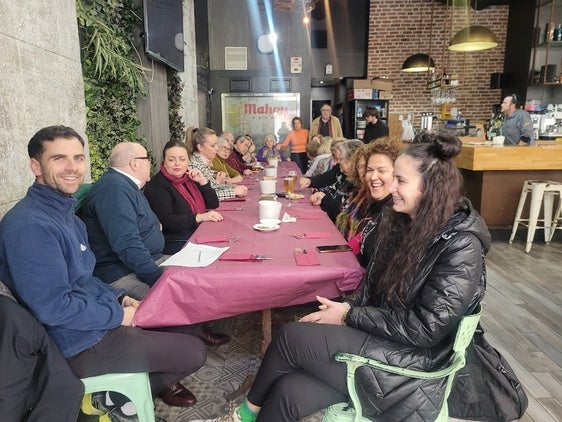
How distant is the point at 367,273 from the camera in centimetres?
159

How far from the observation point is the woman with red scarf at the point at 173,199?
2.61 metres

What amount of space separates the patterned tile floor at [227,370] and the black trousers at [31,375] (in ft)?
2.35

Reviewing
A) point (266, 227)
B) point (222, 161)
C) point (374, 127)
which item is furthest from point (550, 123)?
point (266, 227)

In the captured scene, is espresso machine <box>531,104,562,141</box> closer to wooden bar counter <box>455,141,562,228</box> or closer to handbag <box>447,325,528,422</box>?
wooden bar counter <box>455,141,562,228</box>

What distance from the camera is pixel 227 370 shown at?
2234 mm

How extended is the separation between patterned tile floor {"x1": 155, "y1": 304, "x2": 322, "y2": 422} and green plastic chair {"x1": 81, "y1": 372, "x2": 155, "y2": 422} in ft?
1.56

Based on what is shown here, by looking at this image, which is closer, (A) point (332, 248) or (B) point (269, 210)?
(A) point (332, 248)

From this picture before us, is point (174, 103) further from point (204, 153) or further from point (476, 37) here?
point (476, 37)

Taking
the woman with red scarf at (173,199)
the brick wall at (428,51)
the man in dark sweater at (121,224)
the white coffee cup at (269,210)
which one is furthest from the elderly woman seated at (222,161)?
the brick wall at (428,51)

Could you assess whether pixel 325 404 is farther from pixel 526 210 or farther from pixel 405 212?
pixel 526 210

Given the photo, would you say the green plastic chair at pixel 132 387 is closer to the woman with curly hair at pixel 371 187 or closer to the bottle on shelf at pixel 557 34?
the woman with curly hair at pixel 371 187

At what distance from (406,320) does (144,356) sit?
91 centimetres

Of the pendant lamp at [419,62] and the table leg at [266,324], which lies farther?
the pendant lamp at [419,62]

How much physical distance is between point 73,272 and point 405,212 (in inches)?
47.1
